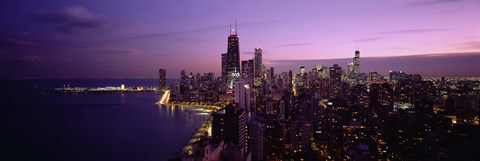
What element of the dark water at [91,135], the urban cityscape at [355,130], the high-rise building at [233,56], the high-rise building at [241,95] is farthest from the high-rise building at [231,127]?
the high-rise building at [233,56]

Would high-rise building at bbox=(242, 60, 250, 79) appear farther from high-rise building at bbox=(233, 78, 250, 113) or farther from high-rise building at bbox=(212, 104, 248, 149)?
high-rise building at bbox=(212, 104, 248, 149)

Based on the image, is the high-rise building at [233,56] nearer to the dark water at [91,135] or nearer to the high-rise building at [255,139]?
the dark water at [91,135]

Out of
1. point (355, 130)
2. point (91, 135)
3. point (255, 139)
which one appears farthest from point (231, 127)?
point (91, 135)

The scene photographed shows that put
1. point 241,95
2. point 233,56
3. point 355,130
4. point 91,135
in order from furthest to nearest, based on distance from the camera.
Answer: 1. point 233,56
2. point 241,95
3. point 91,135
4. point 355,130

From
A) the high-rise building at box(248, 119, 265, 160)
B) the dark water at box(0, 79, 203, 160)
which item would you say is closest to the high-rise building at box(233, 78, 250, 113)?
the dark water at box(0, 79, 203, 160)

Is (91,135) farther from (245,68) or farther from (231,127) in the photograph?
(245,68)

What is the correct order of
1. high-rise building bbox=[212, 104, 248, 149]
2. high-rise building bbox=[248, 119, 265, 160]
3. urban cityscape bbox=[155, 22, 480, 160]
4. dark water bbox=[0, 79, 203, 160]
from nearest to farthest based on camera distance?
urban cityscape bbox=[155, 22, 480, 160] < high-rise building bbox=[212, 104, 248, 149] < high-rise building bbox=[248, 119, 265, 160] < dark water bbox=[0, 79, 203, 160]

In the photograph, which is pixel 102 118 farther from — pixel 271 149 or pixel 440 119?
pixel 440 119

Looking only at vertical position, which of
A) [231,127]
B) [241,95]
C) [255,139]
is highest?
[241,95]

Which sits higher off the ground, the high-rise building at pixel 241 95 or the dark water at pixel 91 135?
the high-rise building at pixel 241 95

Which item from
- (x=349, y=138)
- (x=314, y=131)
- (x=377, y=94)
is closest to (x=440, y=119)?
(x=349, y=138)

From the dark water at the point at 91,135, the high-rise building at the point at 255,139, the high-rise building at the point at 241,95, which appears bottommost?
the dark water at the point at 91,135
